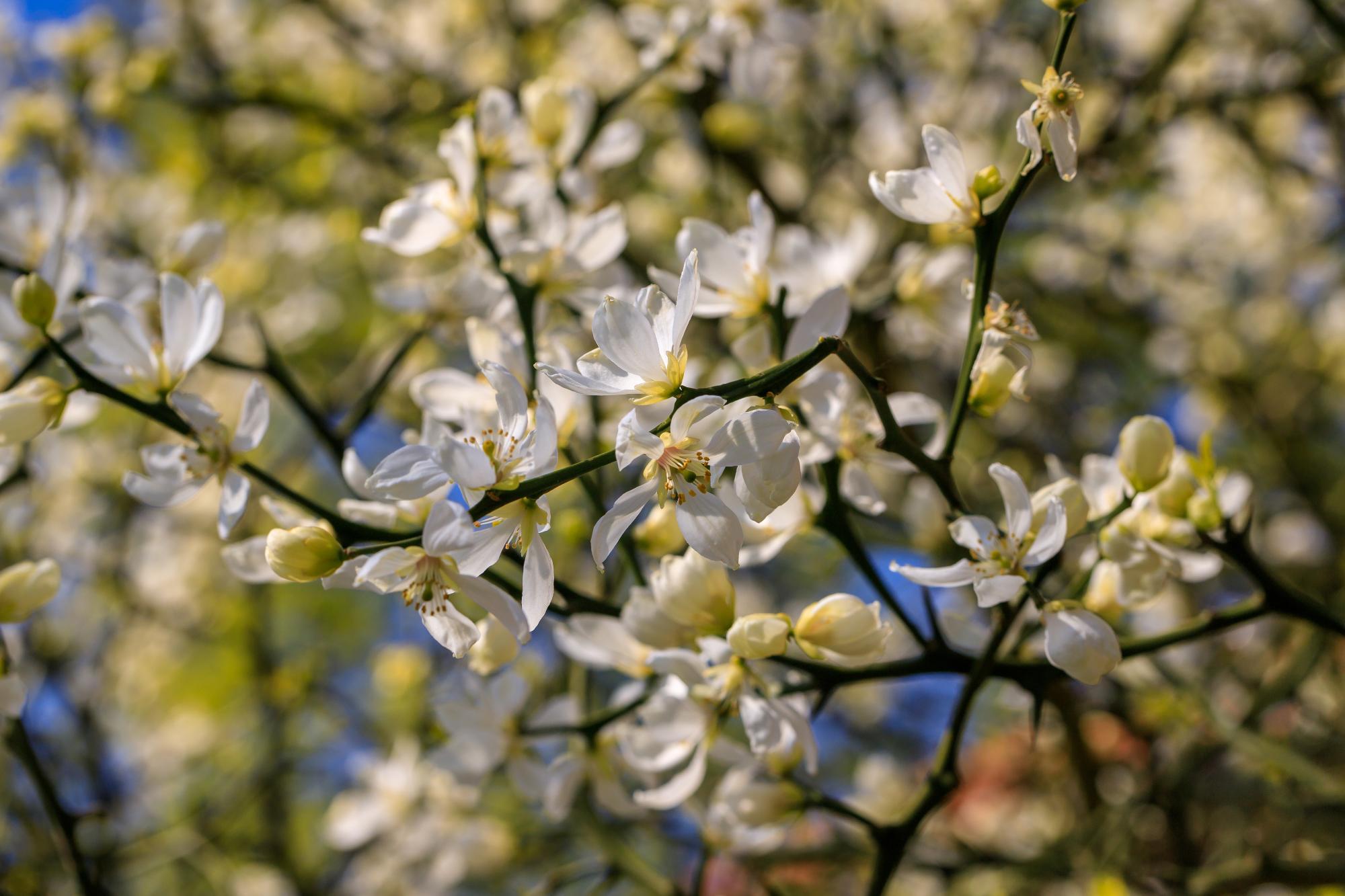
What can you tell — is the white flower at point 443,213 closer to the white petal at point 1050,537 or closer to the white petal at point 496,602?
the white petal at point 496,602


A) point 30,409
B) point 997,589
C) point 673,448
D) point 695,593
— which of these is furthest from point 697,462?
point 30,409

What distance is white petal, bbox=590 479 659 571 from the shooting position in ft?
2.50

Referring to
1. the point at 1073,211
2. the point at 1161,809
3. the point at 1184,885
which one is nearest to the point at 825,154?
the point at 1073,211

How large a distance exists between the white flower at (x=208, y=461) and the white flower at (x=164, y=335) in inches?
1.4

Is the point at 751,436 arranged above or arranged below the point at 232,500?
above

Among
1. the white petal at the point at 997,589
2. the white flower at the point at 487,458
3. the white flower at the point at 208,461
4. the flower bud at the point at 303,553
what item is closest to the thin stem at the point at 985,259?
the white petal at the point at 997,589

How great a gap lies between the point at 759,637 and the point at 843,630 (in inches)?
3.3

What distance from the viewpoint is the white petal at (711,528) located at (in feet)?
2.53

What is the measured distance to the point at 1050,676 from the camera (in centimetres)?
96

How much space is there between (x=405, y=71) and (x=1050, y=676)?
2595 millimetres

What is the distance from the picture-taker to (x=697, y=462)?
791mm

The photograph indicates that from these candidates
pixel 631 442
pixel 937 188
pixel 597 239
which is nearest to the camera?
pixel 631 442

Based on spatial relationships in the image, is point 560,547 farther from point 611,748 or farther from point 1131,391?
point 1131,391

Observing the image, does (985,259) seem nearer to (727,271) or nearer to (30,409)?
(727,271)
